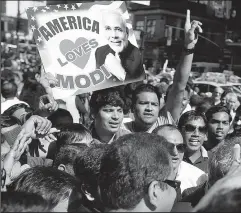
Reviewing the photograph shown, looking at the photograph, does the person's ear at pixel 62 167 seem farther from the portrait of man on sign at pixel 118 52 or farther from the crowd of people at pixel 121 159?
the portrait of man on sign at pixel 118 52

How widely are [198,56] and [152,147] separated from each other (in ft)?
93.6

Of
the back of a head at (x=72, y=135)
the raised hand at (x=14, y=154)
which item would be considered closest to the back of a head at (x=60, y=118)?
the back of a head at (x=72, y=135)

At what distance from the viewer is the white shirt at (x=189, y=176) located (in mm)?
2914

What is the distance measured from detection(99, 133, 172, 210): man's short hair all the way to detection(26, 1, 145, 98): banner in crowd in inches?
78.6

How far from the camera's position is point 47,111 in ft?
11.8

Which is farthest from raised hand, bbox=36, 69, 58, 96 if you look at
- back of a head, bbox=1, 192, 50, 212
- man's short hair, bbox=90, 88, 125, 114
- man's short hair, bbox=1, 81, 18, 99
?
man's short hair, bbox=1, 81, 18, 99

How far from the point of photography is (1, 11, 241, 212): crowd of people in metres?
1.51

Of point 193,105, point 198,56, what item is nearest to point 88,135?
point 193,105

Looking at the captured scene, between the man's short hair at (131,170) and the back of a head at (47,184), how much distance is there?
1.01 ft

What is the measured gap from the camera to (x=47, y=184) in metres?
1.90

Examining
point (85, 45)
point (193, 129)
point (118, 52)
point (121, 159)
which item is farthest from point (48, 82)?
point (121, 159)

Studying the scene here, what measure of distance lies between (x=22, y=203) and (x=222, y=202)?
0.65m

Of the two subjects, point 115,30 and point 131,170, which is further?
point 115,30

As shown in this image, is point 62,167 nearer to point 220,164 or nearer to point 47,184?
point 47,184
